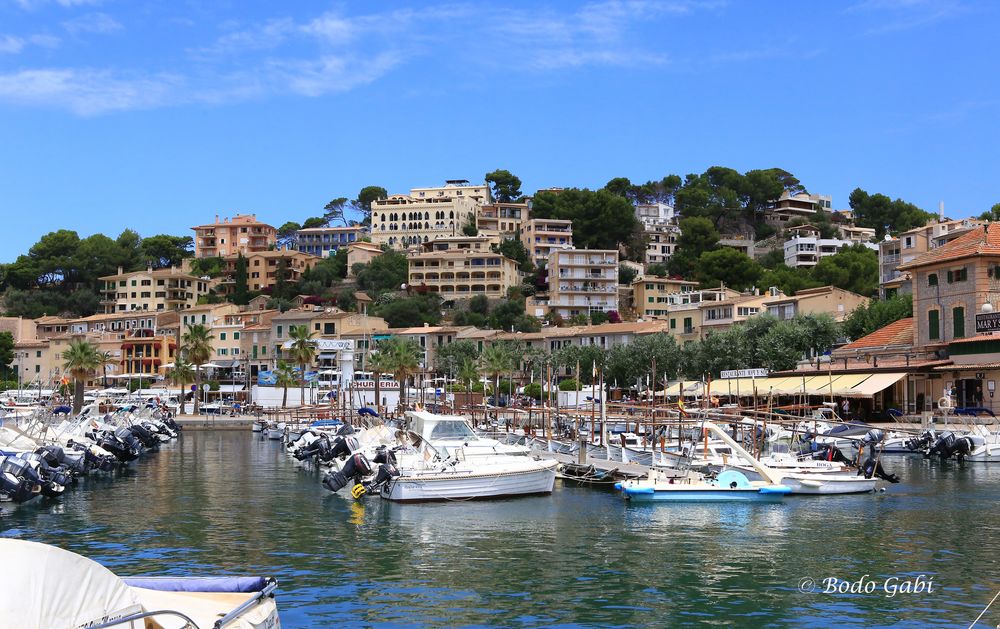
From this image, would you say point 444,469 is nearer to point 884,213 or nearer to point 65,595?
point 65,595

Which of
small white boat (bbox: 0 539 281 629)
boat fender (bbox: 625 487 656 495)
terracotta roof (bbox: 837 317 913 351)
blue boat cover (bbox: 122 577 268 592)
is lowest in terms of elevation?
boat fender (bbox: 625 487 656 495)

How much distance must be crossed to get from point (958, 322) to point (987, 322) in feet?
12.7

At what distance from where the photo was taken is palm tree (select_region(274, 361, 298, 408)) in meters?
106

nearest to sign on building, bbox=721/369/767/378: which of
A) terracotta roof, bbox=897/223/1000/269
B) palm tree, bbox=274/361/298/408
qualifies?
terracotta roof, bbox=897/223/1000/269

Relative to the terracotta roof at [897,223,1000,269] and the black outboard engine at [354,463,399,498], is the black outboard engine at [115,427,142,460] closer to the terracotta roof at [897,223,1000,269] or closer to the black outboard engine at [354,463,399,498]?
the black outboard engine at [354,463,399,498]

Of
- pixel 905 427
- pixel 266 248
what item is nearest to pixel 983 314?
pixel 905 427

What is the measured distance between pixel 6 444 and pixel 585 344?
80.7m

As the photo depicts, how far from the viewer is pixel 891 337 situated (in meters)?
78.7

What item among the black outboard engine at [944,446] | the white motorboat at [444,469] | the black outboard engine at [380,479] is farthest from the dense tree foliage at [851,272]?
the black outboard engine at [380,479]

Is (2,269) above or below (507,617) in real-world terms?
above

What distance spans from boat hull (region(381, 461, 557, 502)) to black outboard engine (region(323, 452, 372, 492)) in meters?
1.56

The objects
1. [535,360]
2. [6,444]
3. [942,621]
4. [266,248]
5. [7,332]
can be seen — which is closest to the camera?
[942,621]

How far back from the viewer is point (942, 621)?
66.9ft

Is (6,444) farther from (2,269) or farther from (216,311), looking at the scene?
(2,269)
